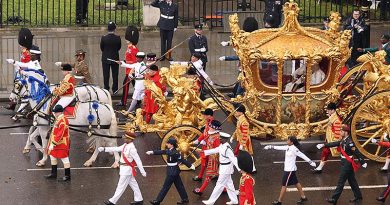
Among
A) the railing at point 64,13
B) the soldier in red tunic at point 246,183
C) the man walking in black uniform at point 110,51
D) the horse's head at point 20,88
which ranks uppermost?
the railing at point 64,13

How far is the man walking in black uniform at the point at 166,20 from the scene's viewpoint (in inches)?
1135

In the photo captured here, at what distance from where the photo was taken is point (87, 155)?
71.8 ft

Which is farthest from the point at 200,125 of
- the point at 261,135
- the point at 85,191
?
the point at 85,191

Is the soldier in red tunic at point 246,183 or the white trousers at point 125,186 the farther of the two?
the white trousers at point 125,186

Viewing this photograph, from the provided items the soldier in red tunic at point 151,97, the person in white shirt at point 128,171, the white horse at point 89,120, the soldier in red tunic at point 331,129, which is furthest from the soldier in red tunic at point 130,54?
the person in white shirt at point 128,171

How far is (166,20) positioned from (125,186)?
33.8 ft

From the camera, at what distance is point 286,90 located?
21.2m

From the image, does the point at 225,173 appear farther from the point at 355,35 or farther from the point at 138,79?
the point at 355,35

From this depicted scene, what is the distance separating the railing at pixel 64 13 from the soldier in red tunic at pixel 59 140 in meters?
10.5

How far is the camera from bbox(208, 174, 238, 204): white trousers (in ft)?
62.7

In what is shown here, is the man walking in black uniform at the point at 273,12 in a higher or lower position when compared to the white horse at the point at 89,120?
higher

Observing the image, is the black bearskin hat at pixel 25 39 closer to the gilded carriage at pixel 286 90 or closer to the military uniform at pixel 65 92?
the military uniform at pixel 65 92

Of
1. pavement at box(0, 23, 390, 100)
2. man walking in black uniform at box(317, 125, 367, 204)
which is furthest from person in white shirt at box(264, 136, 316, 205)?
pavement at box(0, 23, 390, 100)

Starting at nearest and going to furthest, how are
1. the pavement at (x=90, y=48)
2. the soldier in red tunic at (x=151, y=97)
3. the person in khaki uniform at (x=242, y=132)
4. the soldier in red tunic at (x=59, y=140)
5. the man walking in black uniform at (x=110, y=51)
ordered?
1. the soldier in red tunic at (x=59, y=140)
2. the person in khaki uniform at (x=242, y=132)
3. the soldier in red tunic at (x=151, y=97)
4. the man walking in black uniform at (x=110, y=51)
5. the pavement at (x=90, y=48)
